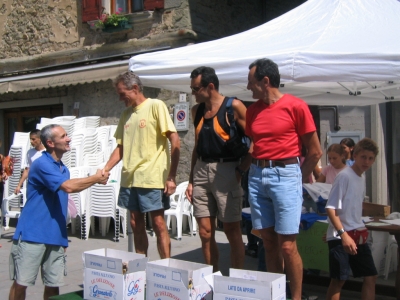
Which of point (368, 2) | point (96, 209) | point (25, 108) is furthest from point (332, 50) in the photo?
point (25, 108)

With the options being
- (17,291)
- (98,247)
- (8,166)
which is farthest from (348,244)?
(8,166)

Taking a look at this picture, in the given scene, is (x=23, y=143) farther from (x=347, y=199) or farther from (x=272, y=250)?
(x=347, y=199)

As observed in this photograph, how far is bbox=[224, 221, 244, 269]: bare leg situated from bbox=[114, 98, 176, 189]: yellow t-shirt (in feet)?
2.05

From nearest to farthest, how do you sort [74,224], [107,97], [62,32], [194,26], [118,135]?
[118,135]
[74,224]
[194,26]
[107,97]
[62,32]

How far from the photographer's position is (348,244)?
365cm

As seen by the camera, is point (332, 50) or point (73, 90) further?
point (73, 90)

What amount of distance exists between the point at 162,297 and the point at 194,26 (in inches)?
252

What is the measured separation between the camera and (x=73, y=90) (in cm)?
1023

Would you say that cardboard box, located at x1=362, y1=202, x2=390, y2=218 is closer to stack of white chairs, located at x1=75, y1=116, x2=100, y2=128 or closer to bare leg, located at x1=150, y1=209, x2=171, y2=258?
bare leg, located at x1=150, y1=209, x2=171, y2=258

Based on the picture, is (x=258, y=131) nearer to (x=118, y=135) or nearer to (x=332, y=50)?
(x=332, y=50)

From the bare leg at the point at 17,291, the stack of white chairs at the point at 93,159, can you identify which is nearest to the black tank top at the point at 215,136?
the bare leg at the point at 17,291

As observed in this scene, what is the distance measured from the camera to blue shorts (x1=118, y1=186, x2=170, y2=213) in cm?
429

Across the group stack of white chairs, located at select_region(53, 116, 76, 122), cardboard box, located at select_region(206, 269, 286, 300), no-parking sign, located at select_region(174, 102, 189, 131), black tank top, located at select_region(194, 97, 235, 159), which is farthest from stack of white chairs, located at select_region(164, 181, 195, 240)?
cardboard box, located at select_region(206, 269, 286, 300)

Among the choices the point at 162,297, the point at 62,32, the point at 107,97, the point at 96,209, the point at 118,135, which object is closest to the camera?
the point at 162,297
